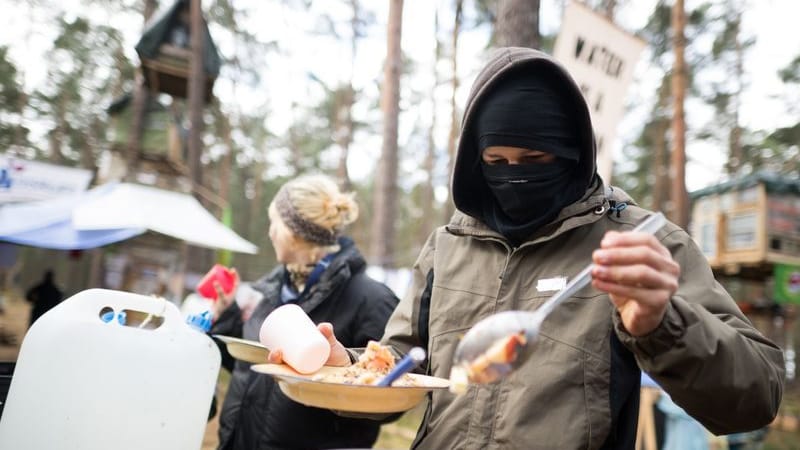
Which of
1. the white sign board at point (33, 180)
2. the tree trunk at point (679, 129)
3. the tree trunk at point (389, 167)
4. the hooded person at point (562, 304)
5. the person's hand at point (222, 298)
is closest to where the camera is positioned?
the hooded person at point (562, 304)

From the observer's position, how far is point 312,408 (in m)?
2.31

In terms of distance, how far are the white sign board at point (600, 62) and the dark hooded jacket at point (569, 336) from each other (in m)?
2.01

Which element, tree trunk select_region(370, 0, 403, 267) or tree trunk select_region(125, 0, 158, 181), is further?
tree trunk select_region(125, 0, 158, 181)

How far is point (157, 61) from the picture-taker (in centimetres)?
1118

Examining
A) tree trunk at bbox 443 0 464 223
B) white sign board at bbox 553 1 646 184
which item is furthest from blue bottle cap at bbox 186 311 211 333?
tree trunk at bbox 443 0 464 223

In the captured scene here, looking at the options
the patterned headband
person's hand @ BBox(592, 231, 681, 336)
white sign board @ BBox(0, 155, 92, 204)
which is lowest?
person's hand @ BBox(592, 231, 681, 336)

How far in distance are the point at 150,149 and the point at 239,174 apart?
749 inches

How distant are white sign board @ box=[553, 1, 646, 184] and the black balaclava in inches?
78.1

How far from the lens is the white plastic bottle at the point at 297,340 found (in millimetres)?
1361

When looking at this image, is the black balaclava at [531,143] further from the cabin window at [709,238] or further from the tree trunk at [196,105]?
the tree trunk at [196,105]

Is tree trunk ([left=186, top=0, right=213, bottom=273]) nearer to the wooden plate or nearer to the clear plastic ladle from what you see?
the wooden plate

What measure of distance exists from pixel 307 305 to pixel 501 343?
5.19 feet

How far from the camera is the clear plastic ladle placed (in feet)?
3.28

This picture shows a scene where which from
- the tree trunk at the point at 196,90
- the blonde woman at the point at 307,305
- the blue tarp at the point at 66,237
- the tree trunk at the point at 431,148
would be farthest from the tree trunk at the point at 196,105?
the blonde woman at the point at 307,305
